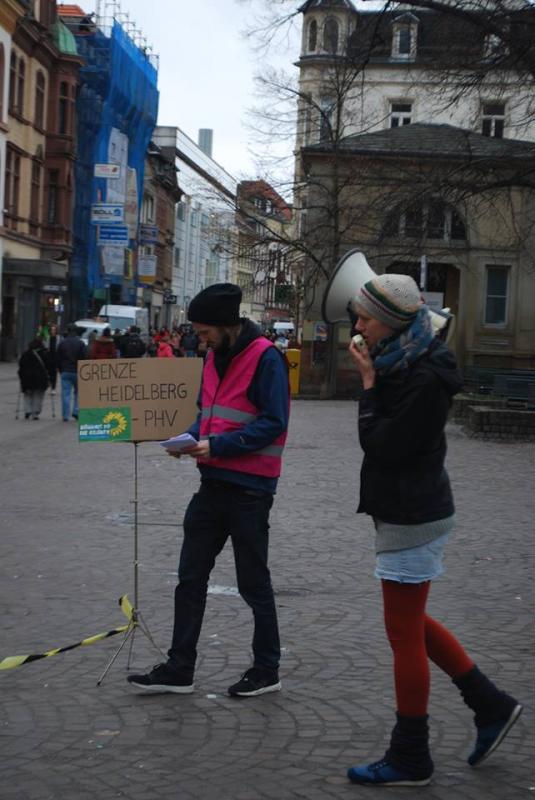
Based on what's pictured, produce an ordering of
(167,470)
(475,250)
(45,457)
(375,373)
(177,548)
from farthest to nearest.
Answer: (475,250) → (45,457) → (167,470) → (177,548) → (375,373)

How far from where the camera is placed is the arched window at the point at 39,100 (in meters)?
54.5

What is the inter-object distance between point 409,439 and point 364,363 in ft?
1.04

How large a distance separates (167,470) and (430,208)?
36.3ft

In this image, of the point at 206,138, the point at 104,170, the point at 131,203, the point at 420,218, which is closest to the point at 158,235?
the point at 131,203

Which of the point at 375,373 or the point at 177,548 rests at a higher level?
the point at 375,373

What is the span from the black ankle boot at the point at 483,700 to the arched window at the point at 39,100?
51789 mm

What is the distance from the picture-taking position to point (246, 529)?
19.4ft

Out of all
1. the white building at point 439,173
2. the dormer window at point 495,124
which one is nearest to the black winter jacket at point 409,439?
the white building at point 439,173

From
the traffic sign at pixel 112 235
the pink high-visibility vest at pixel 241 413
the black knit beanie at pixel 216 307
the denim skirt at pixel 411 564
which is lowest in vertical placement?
the denim skirt at pixel 411 564

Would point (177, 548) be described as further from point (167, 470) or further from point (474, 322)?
point (474, 322)

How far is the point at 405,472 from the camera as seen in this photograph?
15.7ft

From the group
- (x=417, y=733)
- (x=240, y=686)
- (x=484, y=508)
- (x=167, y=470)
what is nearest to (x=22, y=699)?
(x=240, y=686)

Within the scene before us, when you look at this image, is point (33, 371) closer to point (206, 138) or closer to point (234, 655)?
point (234, 655)

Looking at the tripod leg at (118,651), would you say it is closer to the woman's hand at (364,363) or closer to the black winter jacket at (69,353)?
the woman's hand at (364,363)
